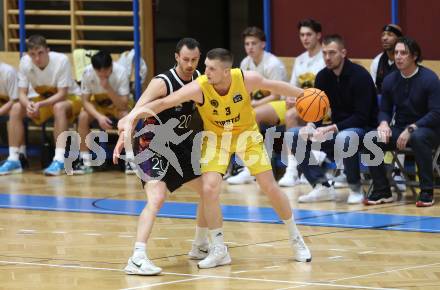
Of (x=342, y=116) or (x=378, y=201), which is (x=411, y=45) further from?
(x=378, y=201)

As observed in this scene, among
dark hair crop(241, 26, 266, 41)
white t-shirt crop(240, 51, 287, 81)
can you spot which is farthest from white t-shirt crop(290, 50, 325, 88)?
dark hair crop(241, 26, 266, 41)

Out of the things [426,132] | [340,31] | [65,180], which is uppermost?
[340,31]

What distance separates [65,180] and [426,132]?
175 inches

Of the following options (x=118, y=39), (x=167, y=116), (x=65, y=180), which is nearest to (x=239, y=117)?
(x=167, y=116)

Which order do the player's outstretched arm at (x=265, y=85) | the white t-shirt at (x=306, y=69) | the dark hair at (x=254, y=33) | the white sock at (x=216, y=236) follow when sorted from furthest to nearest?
1. the dark hair at (x=254, y=33)
2. the white t-shirt at (x=306, y=69)
3. the player's outstretched arm at (x=265, y=85)
4. the white sock at (x=216, y=236)

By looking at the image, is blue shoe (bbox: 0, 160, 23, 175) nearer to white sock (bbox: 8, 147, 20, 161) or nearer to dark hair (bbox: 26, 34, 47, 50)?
white sock (bbox: 8, 147, 20, 161)

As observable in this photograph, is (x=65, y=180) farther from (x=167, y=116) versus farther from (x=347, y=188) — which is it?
(x=167, y=116)

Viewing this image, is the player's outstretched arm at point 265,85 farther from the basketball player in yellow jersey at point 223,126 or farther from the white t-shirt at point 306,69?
the white t-shirt at point 306,69

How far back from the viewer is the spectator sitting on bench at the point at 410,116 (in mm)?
9531

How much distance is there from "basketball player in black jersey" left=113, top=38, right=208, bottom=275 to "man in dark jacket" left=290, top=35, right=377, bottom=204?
275 cm

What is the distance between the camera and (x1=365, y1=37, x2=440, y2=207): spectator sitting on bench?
9531 millimetres

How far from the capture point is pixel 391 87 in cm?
982

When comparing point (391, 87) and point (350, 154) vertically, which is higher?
point (391, 87)

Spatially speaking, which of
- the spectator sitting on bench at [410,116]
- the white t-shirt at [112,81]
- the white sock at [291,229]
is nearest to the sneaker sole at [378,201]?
the spectator sitting on bench at [410,116]
